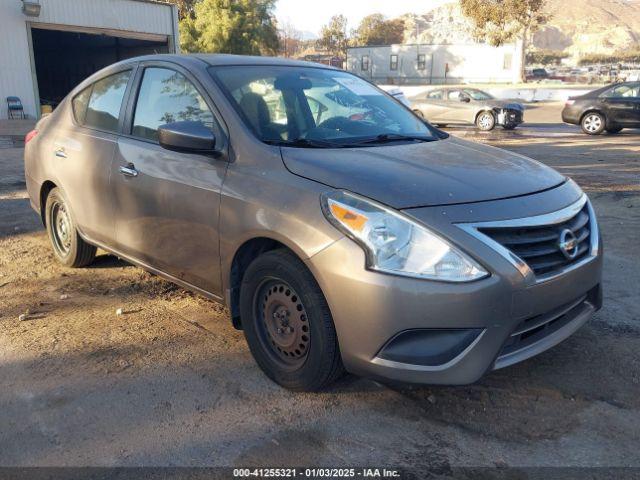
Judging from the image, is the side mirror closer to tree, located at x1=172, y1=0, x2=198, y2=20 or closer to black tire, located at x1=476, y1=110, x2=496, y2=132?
black tire, located at x1=476, y1=110, x2=496, y2=132

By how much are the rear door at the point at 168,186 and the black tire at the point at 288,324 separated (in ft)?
1.17

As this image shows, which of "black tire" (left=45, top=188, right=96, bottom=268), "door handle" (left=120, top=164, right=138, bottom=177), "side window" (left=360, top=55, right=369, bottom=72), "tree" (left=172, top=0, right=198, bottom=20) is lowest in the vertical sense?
"black tire" (left=45, top=188, right=96, bottom=268)

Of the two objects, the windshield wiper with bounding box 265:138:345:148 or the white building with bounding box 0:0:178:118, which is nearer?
the windshield wiper with bounding box 265:138:345:148

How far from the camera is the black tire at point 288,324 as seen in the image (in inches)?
110

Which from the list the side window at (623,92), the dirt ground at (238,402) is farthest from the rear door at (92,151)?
the side window at (623,92)

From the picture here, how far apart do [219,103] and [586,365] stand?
102 inches

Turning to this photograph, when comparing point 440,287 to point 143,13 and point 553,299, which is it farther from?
point 143,13

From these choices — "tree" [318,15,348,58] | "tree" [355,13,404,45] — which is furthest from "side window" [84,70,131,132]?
"tree" [355,13,404,45]

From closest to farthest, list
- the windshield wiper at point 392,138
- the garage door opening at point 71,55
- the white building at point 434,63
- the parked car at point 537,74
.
A: the windshield wiper at point 392,138 → the garage door opening at point 71,55 → the white building at point 434,63 → the parked car at point 537,74

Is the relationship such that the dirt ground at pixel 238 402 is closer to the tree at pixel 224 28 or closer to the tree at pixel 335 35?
the tree at pixel 224 28

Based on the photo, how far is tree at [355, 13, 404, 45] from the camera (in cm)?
9044

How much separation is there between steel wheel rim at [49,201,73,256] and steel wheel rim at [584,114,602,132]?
15703 millimetres

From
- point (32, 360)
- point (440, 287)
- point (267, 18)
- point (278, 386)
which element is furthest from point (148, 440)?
point (267, 18)

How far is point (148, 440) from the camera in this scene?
2.71 m
